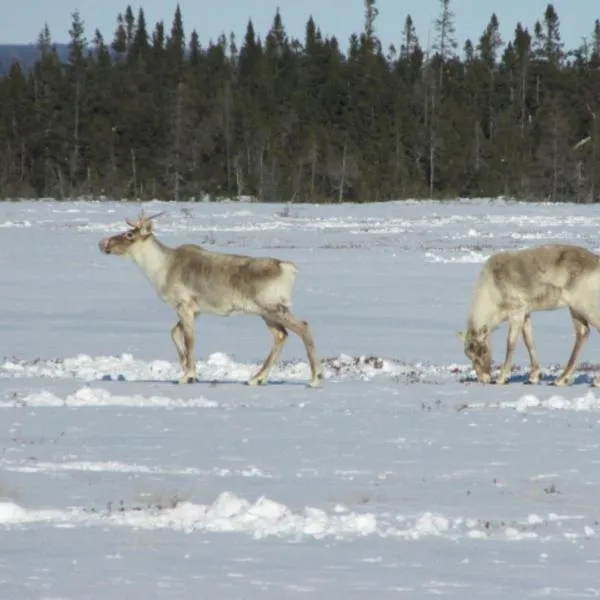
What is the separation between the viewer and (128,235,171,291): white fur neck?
52.3 feet

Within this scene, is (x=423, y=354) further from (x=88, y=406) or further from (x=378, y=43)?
(x=378, y=43)

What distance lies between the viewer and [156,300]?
1051 inches

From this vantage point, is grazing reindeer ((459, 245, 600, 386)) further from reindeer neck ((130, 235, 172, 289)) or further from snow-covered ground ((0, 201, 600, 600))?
reindeer neck ((130, 235, 172, 289))

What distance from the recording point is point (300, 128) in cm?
9350

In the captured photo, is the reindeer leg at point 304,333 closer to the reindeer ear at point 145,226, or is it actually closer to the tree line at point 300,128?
the reindeer ear at point 145,226

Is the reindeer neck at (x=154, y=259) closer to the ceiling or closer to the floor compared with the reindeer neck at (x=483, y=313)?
closer to the ceiling

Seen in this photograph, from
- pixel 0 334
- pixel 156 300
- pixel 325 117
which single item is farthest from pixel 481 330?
pixel 325 117

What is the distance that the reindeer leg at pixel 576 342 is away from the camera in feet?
49.9

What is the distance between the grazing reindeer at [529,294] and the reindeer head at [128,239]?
357 cm

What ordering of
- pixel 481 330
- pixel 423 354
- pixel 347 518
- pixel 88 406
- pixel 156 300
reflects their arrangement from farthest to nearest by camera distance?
pixel 156 300, pixel 423 354, pixel 481 330, pixel 88 406, pixel 347 518

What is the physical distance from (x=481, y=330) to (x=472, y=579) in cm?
934

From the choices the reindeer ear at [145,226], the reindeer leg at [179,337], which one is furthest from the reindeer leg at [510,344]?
the reindeer ear at [145,226]

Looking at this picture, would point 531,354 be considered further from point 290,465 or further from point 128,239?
point 290,465

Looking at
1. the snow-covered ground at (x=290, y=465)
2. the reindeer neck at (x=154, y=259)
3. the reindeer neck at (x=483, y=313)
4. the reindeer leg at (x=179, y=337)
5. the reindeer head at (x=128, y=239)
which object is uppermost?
the reindeer head at (x=128, y=239)
